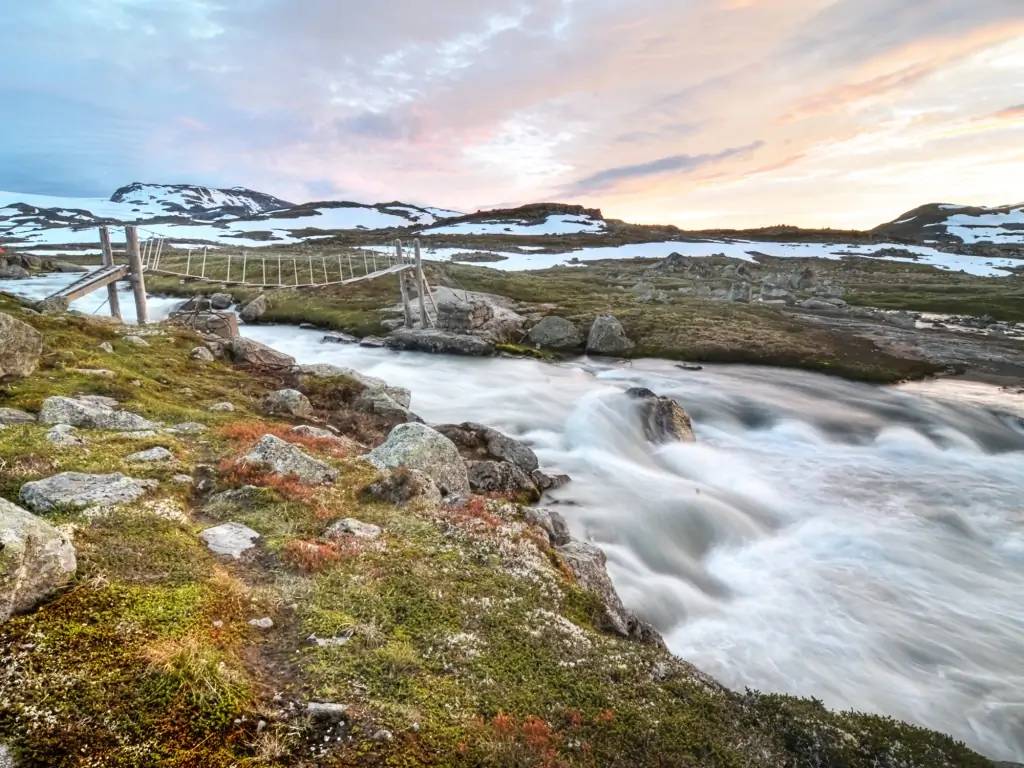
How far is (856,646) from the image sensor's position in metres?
14.1

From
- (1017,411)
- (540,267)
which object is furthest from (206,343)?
(540,267)

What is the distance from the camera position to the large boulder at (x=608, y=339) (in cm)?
4875

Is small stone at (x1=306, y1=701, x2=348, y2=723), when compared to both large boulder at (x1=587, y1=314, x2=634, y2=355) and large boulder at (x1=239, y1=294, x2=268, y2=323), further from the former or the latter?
large boulder at (x1=239, y1=294, x2=268, y2=323)

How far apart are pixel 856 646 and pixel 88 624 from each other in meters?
16.2

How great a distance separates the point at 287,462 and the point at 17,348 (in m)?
10.6

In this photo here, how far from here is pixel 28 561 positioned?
6473 mm

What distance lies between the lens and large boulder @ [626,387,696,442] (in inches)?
1126

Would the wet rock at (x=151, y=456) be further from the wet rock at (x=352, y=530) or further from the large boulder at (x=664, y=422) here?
the large boulder at (x=664, y=422)

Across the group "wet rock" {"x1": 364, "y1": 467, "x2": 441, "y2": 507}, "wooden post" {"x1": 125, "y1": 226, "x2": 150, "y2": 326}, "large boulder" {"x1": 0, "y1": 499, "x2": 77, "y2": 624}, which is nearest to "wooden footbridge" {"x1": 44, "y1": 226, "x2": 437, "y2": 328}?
"wooden post" {"x1": 125, "y1": 226, "x2": 150, "y2": 326}

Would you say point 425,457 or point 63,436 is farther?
point 425,457

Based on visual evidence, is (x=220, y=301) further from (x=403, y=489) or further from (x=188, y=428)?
(x=403, y=489)

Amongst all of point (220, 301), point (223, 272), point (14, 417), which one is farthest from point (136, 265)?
point (223, 272)

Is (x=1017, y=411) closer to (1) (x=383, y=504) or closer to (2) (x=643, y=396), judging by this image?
(2) (x=643, y=396)

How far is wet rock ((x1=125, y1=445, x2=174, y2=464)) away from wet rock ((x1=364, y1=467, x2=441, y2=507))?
4675 millimetres
